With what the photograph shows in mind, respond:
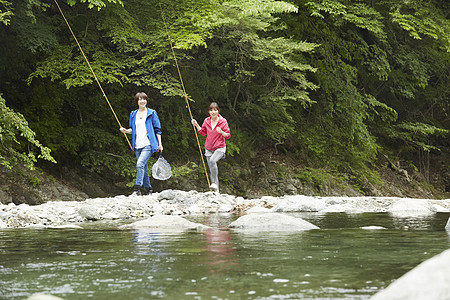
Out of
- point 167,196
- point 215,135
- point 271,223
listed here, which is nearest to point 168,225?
point 271,223

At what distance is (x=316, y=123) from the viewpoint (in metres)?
19.3

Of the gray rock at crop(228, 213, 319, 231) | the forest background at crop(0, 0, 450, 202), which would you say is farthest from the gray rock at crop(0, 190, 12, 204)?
the gray rock at crop(228, 213, 319, 231)

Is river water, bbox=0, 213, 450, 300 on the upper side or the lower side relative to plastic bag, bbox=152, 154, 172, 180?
lower

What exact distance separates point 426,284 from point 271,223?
443cm

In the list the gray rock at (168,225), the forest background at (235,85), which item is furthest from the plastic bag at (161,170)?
the gray rock at (168,225)

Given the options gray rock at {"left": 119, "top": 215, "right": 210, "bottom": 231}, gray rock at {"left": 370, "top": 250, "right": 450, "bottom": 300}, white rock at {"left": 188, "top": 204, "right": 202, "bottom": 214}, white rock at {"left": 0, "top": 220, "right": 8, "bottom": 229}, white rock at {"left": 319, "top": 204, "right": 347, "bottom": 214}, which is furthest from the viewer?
white rock at {"left": 319, "top": 204, "right": 347, "bottom": 214}

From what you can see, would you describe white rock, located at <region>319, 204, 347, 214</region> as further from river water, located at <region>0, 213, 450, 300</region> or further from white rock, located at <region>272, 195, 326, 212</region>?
river water, located at <region>0, 213, 450, 300</region>

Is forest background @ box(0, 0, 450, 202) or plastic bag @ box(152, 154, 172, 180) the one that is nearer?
plastic bag @ box(152, 154, 172, 180)

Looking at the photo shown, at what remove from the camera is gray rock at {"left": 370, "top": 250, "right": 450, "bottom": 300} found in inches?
97.0

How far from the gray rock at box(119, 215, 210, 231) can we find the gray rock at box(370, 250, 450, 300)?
442 cm

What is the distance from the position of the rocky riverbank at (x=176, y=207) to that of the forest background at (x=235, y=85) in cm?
154

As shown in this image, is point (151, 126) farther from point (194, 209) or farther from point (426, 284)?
point (426, 284)

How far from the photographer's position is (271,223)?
694 centimetres

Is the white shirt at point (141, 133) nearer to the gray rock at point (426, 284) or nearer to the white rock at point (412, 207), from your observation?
the white rock at point (412, 207)
